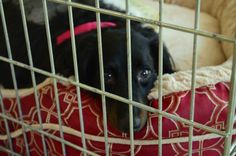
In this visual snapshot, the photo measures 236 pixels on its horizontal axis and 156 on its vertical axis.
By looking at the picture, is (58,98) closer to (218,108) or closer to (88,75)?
(88,75)

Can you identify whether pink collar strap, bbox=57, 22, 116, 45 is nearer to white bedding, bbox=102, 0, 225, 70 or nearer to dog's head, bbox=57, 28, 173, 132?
dog's head, bbox=57, 28, 173, 132

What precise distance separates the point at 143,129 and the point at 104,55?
0.75 feet

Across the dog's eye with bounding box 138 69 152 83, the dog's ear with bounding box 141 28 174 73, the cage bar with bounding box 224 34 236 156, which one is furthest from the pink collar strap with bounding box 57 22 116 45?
the cage bar with bounding box 224 34 236 156

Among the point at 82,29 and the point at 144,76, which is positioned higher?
the point at 82,29

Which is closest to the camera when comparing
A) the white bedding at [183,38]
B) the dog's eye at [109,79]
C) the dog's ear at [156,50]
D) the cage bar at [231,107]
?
the cage bar at [231,107]

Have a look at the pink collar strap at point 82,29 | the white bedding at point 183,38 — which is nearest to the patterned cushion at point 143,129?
the pink collar strap at point 82,29

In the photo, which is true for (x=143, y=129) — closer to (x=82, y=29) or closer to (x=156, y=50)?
(x=156, y=50)

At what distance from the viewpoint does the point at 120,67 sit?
1081mm

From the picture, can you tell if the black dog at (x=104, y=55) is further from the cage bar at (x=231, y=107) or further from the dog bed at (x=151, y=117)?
the cage bar at (x=231, y=107)

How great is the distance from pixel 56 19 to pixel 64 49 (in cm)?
18

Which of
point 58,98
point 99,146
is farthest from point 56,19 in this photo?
point 99,146

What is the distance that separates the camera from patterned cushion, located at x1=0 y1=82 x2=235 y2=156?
3.33ft

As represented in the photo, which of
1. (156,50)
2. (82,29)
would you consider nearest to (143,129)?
(156,50)

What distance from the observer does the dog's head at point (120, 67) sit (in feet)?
3.33
